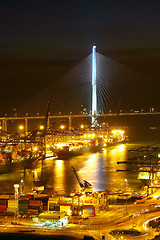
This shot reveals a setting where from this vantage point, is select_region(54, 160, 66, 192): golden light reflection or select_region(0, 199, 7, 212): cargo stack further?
select_region(54, 160, 66, 192): golden light reflection

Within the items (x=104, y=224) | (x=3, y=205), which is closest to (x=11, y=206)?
(x=3, y=205)

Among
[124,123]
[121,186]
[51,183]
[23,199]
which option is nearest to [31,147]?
[51,183]

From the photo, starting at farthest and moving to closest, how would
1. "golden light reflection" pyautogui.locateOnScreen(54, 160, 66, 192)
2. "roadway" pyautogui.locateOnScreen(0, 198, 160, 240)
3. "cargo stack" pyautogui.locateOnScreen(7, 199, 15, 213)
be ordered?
"golden light reflection" pyautogui.locateOnScreen(54, 160, 66, 192) < "cargo stack" pyautogui.locateOnScreen(7, 199, 15, 213) < "roadway" pyautogui.locateOnScreen(0, 198, 160, 240)

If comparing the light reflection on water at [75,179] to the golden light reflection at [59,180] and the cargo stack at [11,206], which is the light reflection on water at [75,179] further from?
the cargo stack at [11,206]

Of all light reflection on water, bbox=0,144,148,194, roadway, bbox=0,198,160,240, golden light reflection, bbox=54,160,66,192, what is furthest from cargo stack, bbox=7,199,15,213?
golden light reflection, bbox=54,160,66,192

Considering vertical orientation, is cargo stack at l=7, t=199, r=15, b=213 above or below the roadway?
above

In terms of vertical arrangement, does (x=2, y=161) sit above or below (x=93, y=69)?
below

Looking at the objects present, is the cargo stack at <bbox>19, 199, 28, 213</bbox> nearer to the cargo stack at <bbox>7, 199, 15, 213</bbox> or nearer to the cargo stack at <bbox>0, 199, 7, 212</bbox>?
the cargo stack at <bbox>7, 199, 15, 213</bbox>

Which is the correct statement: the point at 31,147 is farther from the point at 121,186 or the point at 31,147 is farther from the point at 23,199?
the point at 23,199

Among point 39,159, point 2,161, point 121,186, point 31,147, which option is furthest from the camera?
point 31,147

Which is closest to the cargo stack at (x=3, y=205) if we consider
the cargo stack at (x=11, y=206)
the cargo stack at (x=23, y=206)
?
the cargo stack at (x=11, y=206)

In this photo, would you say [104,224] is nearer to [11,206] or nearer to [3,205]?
[11,206]
